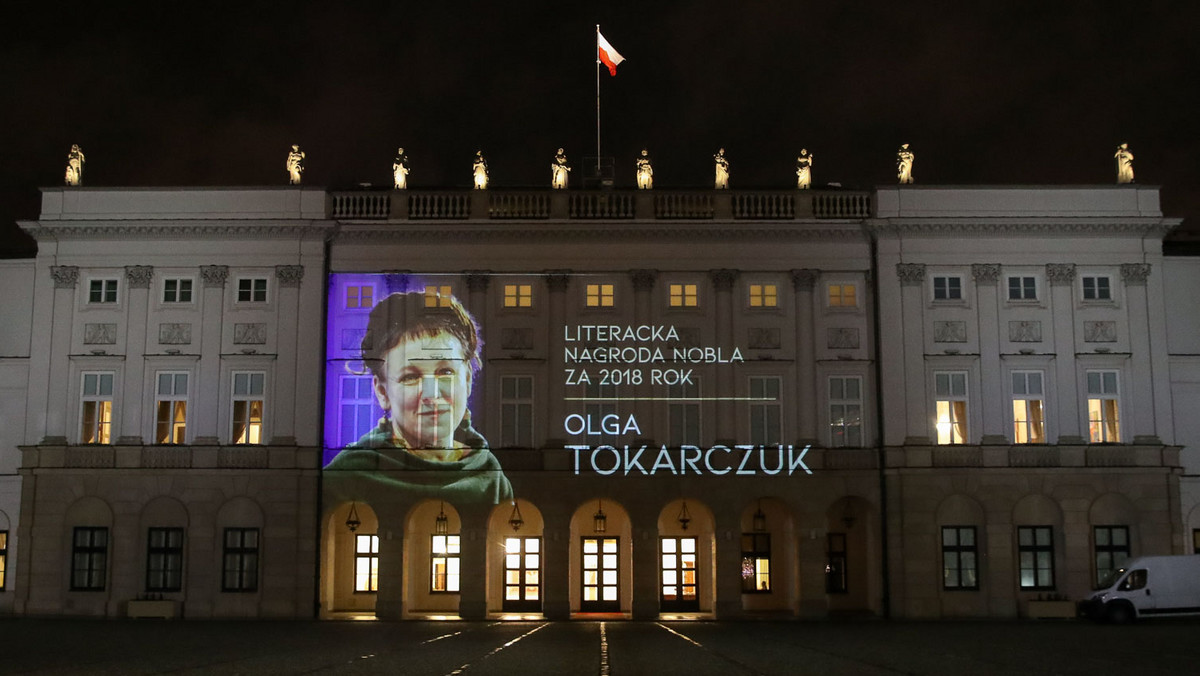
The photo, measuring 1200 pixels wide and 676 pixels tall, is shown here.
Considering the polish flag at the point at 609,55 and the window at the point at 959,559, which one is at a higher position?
the polish flag at the point at 609,55

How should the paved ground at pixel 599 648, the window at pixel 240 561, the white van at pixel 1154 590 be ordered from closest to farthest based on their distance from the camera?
1. the paved ground at pixel 599 648
2. the white van at pixel 1154 590
3. the window at pixel 240 561

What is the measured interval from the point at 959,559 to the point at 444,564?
19467 mm

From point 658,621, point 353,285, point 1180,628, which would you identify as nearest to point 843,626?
point 658,621

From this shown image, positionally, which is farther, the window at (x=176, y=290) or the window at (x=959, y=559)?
the window at (x=176, y=290)

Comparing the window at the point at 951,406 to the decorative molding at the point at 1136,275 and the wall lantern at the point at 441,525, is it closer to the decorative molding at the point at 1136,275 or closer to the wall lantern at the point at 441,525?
the decorative molding at the point at 1136,275

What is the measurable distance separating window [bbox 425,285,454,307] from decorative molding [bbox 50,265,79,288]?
13012 mm

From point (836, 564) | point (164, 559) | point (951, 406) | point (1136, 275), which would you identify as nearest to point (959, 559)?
point (951, 406)

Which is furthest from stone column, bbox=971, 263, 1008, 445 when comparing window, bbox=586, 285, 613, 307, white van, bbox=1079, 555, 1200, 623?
window, bbox=586, 285, 613, 307

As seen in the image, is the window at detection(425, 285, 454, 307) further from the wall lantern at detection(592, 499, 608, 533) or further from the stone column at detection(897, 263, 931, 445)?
the stone column at detection(897, 263, 931, 445)

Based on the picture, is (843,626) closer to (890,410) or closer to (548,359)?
(890,410)

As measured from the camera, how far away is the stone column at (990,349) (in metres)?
47.2

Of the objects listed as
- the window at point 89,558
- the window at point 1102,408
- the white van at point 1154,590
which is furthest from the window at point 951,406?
the window at point 89,558

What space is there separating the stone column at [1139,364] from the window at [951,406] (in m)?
5.71

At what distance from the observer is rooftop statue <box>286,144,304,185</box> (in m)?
49.5
